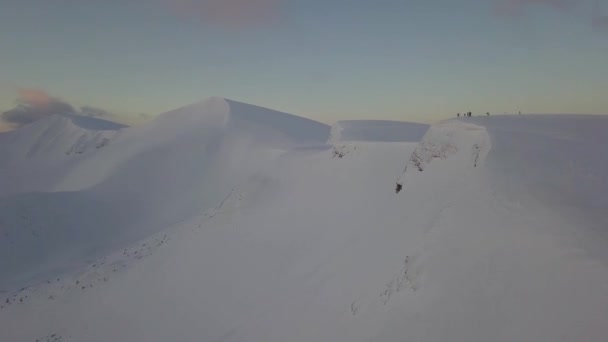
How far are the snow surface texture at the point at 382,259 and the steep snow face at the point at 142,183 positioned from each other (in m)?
11.9

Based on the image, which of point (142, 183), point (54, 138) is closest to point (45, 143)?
point (54, 138)

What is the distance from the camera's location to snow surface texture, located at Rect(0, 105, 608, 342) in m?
7.67

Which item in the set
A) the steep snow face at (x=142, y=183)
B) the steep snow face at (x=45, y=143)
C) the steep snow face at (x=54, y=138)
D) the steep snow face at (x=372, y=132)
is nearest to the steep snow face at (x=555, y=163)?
the steep snow face at (x=372, y=132)

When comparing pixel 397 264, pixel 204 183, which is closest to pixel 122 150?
pixel 204 183

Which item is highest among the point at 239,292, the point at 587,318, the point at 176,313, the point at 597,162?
the point at 597,162

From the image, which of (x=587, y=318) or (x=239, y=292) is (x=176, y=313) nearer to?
(x=239, y=292)

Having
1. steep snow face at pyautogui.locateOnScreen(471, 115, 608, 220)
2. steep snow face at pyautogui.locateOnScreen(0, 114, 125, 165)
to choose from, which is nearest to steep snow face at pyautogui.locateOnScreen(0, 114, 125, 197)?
steep snow face at pyautogui.locateOnScreen(0, 114, 125, 165)

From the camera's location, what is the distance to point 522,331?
6.58 meters

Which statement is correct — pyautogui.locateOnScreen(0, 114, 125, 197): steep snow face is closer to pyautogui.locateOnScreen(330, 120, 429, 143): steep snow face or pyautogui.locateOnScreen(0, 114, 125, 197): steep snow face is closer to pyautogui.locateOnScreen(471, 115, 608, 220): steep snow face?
pyautogui.locateOnScreen(330, 120, 429, 143): steep snow face

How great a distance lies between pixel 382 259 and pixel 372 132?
2828cm

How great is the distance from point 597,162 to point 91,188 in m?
55.7

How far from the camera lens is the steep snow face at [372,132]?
123 feet

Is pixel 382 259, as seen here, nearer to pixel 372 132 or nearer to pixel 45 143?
pixel 372 132

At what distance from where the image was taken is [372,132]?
40.5m
